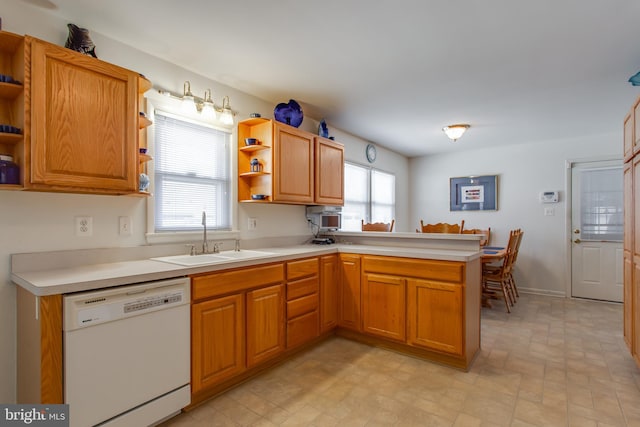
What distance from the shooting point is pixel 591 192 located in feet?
15.2

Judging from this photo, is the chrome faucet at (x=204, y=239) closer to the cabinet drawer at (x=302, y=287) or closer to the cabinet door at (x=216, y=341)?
the cabinet door at (x=216, y=341)

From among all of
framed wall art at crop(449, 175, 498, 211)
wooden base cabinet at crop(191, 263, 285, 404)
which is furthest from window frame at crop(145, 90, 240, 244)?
framed wall art at crop(449, 175, 498, 211)

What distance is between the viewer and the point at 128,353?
1.70 meters

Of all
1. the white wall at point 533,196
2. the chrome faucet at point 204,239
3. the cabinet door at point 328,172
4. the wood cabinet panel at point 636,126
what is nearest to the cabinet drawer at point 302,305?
the chrome faucet at point 204,239

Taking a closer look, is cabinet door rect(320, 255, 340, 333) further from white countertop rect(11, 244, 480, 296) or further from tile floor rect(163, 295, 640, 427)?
white countertop rect(11, 244, 480, 296)

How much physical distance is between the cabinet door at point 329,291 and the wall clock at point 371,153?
234 cm

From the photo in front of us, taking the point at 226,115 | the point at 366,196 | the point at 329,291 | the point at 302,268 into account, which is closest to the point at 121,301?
the point at 302,268

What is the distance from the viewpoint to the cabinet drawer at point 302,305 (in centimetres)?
268

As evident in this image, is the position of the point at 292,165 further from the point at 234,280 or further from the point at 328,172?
the point at 234,280

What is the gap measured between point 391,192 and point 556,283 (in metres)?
2.85

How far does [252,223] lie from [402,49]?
197 cm

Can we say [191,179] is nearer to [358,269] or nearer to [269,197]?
[269,197]

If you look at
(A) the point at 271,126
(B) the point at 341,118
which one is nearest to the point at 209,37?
(A) the point at 271,126

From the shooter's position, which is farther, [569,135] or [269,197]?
[569,135]
